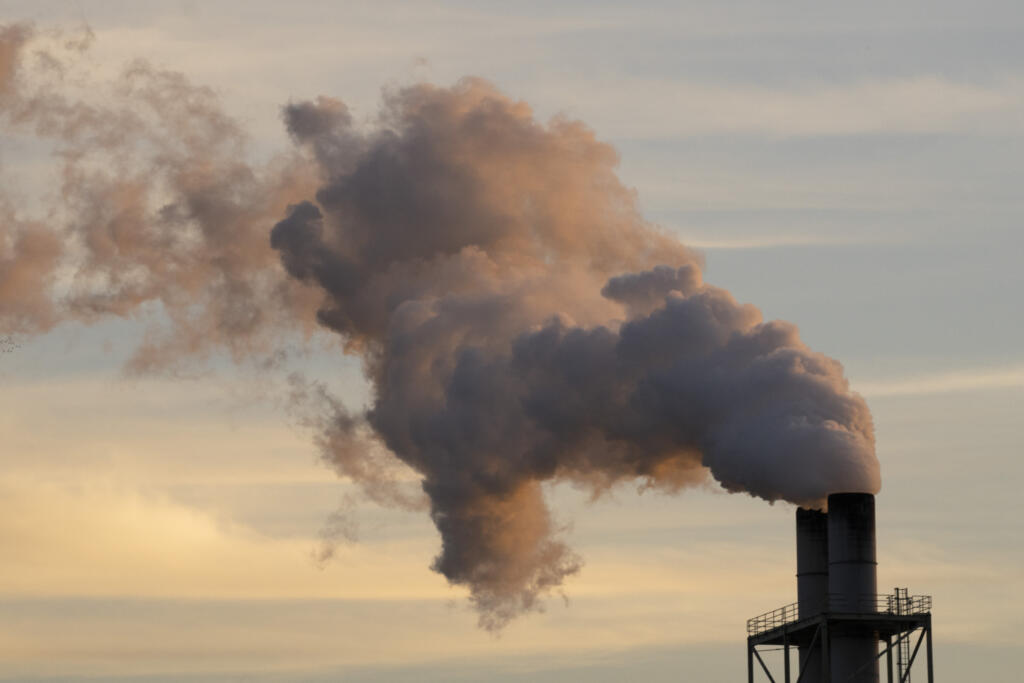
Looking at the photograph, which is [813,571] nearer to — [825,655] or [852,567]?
[825,655]

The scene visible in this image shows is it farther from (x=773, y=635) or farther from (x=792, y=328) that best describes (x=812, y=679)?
(x=792, y=328)

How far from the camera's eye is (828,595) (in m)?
98.9

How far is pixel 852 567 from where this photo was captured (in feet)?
314

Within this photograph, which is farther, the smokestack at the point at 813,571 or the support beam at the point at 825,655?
the smokestack at the point at 813,571

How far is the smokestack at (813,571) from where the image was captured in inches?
3952

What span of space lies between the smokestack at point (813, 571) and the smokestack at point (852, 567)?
11.1ft

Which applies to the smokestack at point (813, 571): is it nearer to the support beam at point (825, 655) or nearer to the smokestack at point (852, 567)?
the support beam at point (825, 655)

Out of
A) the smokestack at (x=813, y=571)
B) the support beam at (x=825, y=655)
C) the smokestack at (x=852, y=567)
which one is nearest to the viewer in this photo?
the smokestack at (x=852, y=567)

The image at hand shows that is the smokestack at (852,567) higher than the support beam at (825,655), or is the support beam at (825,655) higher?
the smokestack at (852,567)

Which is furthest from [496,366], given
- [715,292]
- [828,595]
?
[828,595]

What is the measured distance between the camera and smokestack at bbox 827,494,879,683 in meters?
95.8

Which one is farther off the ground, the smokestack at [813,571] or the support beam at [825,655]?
Result: the smokestack at [813,571]

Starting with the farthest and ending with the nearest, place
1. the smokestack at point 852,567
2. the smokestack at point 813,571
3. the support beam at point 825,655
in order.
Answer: the smokestack at point 813,571, the support beam at point 825,655, the smokestack at point 852,567

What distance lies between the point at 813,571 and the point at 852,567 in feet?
15.8
